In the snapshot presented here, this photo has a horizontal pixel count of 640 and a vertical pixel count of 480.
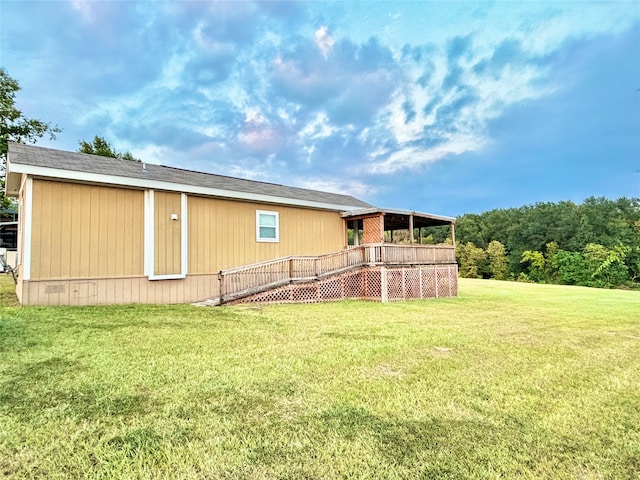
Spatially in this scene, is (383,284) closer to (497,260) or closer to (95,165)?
(95,165)

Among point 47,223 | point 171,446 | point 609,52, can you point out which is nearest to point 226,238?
point 47,223

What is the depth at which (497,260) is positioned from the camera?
45.6 m

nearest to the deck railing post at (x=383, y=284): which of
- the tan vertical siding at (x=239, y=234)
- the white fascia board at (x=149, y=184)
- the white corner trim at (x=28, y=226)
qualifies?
the tan vertical siding at (x=239, y=234)

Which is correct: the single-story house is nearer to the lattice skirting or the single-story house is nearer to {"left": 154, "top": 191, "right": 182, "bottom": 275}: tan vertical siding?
{"left": 154, "top": 191, "right": 182, "bottom": 275}: tan vertical siding

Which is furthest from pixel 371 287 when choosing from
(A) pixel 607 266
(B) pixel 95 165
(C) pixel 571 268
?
(A) pixel 607 266

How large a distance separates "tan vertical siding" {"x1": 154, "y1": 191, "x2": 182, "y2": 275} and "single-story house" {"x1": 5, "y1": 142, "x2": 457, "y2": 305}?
25 millimetres

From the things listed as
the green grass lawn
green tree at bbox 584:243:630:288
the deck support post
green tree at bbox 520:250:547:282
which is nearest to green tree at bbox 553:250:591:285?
green tree at bbox 584:243:630:288

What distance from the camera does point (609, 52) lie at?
19031mm

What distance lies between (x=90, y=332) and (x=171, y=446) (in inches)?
157

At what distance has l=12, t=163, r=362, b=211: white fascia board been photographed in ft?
24.2

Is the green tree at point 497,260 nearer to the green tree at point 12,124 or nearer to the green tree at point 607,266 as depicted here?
the green tree at point 607,266

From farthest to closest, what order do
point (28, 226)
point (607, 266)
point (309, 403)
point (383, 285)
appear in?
1. point (607, 266)
2. point (383, 285)
3. point (28, 226)
4. point (309, 403)

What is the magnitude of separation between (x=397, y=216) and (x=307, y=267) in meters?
4.89

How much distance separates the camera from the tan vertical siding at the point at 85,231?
748 centimetres
